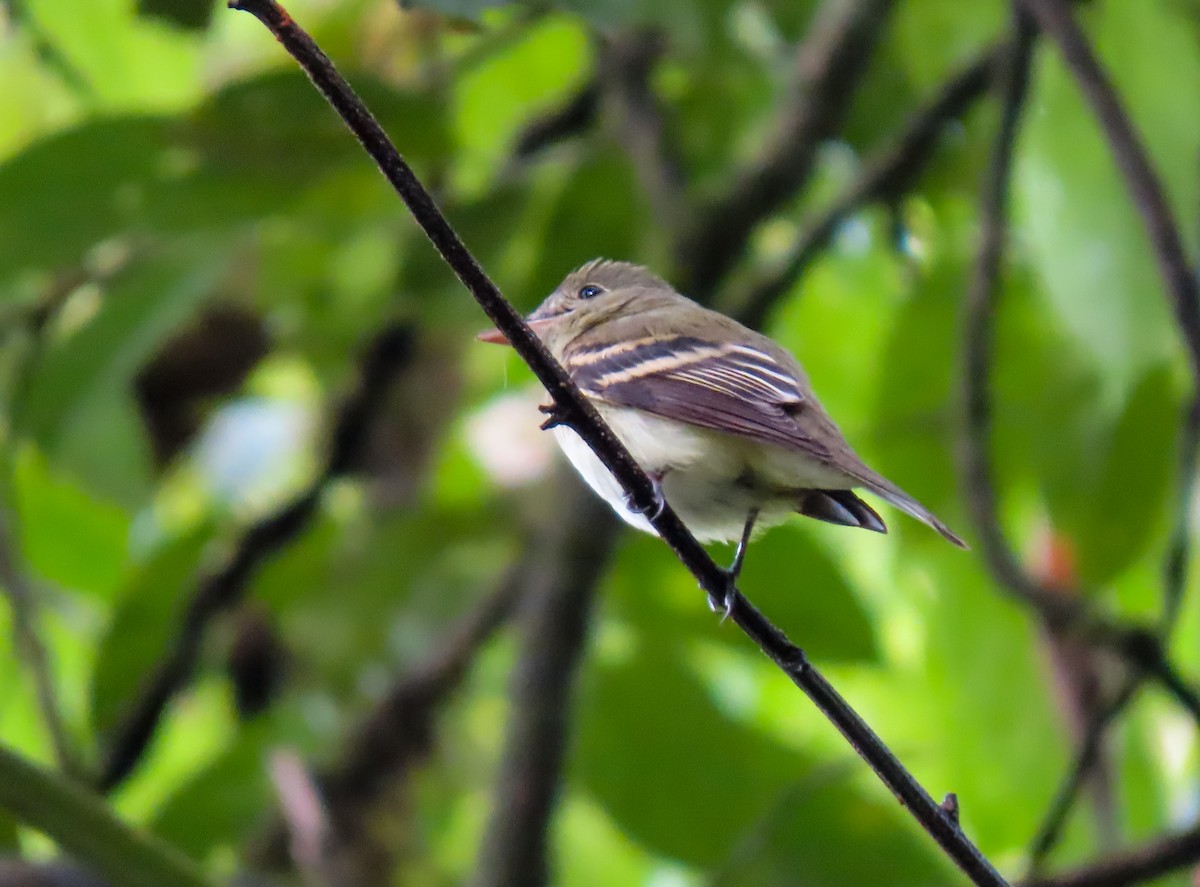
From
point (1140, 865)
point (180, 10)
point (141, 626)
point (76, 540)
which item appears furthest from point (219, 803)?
point (1140, 865)

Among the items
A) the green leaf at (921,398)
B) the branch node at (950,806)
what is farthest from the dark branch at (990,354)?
the branch node at (950,806)

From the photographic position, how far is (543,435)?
4.22m

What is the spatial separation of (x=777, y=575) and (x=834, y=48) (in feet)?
3.95

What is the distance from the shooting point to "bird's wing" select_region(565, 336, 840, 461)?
1.93 m

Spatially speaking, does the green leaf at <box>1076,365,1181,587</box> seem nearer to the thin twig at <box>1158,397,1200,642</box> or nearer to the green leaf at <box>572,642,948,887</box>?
the thin twig at <box>1158,397,1200,642</box>

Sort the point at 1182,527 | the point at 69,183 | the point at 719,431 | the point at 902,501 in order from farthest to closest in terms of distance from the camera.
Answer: the point at 69,183 < the point at 1182,527 < the point at 719,431 < the point at 902,501

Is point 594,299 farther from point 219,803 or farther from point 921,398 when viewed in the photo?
point 219,803

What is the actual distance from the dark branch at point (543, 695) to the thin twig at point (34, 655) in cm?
83

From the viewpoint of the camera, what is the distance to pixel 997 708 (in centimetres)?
330

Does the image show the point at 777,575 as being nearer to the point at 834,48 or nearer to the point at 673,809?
the point at 673,809

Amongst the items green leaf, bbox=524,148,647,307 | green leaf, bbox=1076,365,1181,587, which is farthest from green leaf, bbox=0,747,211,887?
green leaf, bbox=1076,365,1181,587

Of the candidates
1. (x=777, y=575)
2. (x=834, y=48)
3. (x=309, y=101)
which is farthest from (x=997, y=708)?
(x=309, y=101)

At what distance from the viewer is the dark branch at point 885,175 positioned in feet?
10.3

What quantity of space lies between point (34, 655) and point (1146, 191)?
6.83 ft
